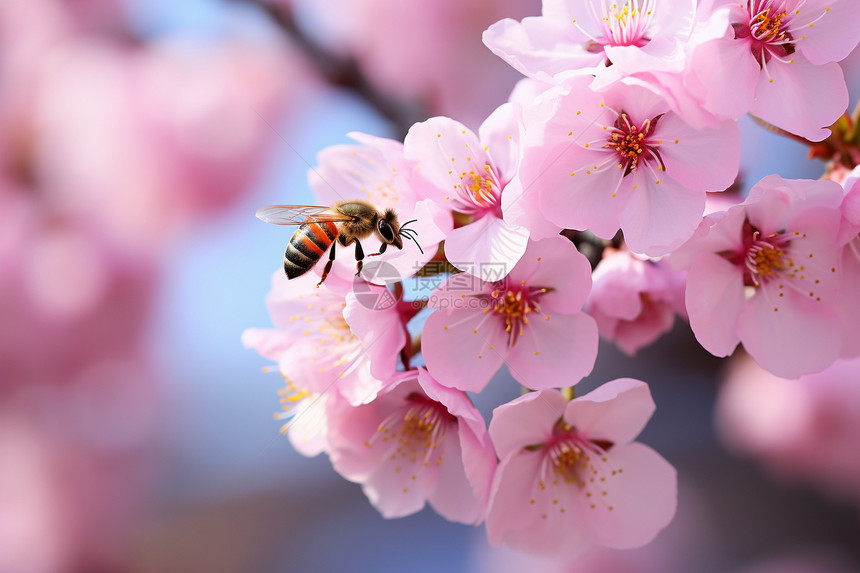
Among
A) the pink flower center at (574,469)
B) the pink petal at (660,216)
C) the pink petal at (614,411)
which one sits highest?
the pink petal at (660,216)

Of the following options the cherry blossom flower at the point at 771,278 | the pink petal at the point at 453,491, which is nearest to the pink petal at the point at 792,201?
the cherry blossom flower at the point at 771,278

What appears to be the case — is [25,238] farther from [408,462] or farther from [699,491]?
[699,491]

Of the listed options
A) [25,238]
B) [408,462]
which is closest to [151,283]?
[25,238]

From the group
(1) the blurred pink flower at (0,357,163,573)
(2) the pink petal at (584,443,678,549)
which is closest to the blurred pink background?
(1) the blurred pink flower at (0,357,163,573)

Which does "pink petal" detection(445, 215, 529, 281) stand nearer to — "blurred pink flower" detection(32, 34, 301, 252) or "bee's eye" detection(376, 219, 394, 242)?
"bee's eye" detection(376, 219, 394, 242)

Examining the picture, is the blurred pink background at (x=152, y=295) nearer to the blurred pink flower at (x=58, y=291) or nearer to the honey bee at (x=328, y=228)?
the blurred pink flower at (x=58, y=291)

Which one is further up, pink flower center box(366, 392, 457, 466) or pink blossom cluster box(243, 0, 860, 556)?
pink blossom cluster box(243, 0, 860, 556)
